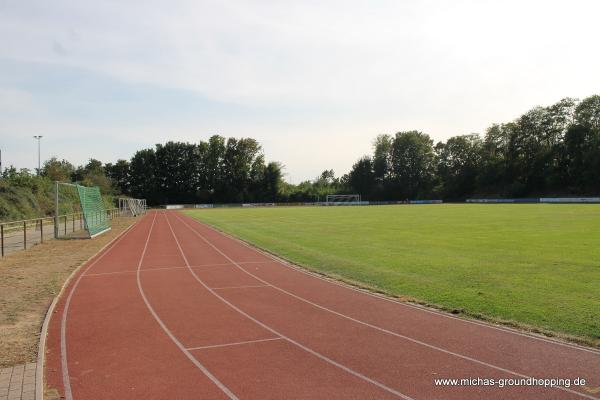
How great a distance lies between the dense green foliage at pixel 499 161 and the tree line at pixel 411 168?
0.20 metres

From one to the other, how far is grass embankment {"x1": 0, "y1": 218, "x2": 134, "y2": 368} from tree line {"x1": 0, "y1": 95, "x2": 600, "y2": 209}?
77.3m

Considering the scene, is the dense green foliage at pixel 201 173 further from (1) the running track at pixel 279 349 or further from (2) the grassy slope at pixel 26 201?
(1) the running track at pixel 279 349

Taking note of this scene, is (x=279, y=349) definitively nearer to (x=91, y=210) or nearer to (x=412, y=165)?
(x=91, y=210)

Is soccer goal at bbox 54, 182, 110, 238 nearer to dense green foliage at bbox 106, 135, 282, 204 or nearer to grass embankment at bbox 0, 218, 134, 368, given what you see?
grass embankment at bbox 0, 218, 134, 368

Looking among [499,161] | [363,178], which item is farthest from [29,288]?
[363,178]

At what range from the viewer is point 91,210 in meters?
27.4

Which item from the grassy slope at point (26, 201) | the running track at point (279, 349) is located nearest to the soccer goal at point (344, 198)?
the grassy slope at point (26, 201)

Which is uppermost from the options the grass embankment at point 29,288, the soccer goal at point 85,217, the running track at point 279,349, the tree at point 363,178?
the tree at point 363,178

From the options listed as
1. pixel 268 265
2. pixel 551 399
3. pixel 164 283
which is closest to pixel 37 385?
pixel 551 399

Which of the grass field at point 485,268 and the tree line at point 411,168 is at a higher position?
the tree line at point 411,168

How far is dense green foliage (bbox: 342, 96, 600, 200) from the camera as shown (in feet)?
297

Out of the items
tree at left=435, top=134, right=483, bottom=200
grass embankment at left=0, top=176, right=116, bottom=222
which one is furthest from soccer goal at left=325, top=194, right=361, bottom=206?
grass embankment at left=0, top=176, right=116, bottom=222

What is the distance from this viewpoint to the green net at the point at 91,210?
973 inches

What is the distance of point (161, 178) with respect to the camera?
109m
